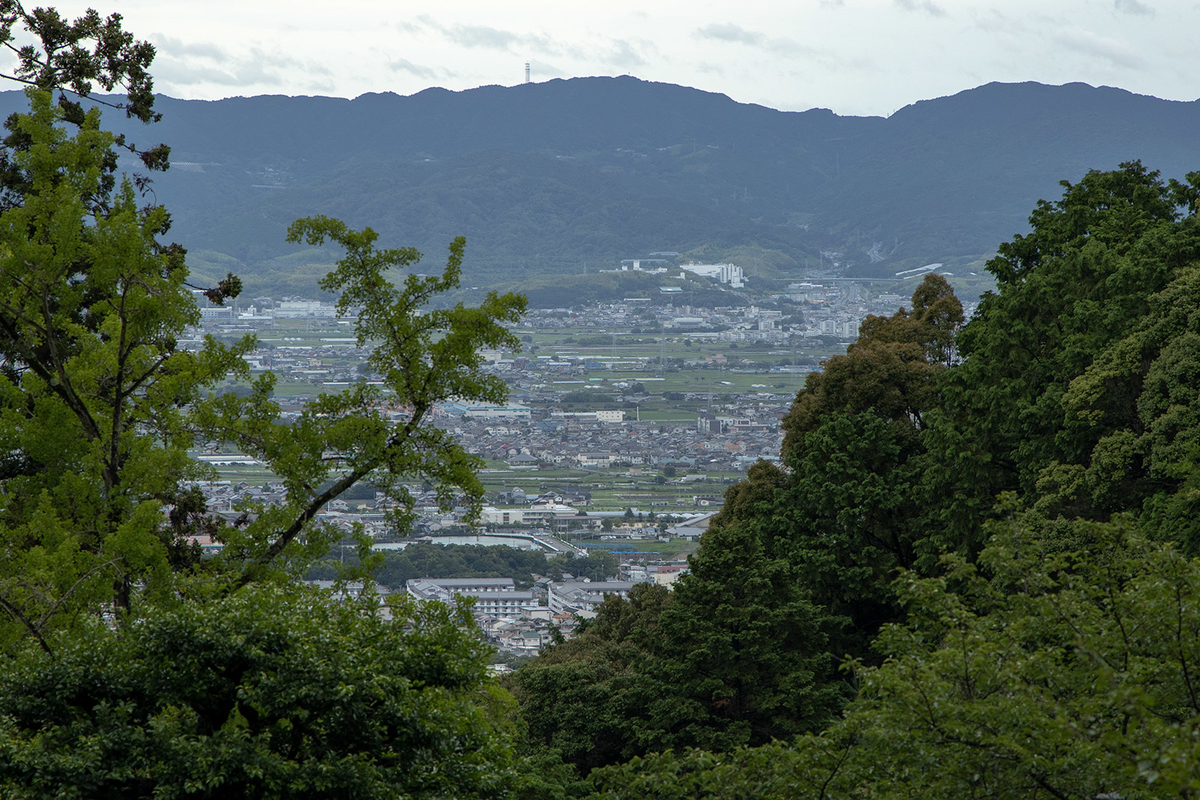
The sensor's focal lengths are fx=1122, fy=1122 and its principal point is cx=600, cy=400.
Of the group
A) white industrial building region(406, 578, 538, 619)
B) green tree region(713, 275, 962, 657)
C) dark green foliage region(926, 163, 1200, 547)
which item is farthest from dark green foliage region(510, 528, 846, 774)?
white industrial building region(406, 578, 538, 619)

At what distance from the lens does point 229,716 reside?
24.7 ft

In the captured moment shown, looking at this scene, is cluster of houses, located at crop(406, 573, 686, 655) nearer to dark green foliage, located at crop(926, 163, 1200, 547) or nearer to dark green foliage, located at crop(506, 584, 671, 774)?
dark green foliage, located at crop(926, 163, 1200, 547)

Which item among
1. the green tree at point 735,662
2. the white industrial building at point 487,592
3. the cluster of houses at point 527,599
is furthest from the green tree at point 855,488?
the white industrial building at point 487,592

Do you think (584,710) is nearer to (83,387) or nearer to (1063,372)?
(83,387)

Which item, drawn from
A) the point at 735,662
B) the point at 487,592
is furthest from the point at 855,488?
the point at 487,592

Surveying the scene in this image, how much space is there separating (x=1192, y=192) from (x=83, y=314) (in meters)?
20.5

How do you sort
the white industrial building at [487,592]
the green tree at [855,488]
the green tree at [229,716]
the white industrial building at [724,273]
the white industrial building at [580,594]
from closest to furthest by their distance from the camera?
1. the green tree at [229,716]
2. the green tree at [855,488]
3. the white industrial building at [580,594]
4. the white industrial building at [487,592]
5. the white industrial building at [724,273]

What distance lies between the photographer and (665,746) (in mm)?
15047

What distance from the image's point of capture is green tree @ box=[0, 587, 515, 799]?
269 inches

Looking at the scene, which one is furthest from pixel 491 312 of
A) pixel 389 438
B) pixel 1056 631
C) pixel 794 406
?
pixel 794 406

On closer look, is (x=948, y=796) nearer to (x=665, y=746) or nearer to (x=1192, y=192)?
(x=665, y=746)

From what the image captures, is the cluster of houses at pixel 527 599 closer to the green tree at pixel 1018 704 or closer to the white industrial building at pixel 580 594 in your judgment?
the white industrial building at pixel 580 594

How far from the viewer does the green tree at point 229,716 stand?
6.84 m

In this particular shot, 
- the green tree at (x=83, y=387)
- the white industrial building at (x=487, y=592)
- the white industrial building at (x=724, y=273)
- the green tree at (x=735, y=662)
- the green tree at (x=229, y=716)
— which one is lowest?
the white industrial building at (x=487, y=592)
